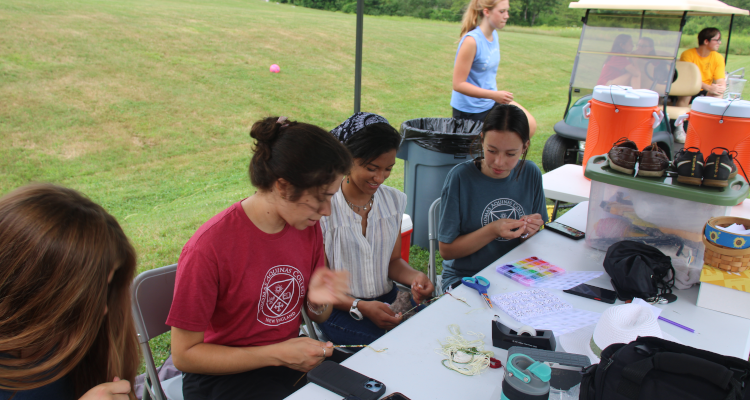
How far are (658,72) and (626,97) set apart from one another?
214 centimetres

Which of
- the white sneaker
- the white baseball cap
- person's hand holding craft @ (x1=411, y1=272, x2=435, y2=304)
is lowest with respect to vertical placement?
person's hand holding craft @ (x1=411, y1=272, x2=435, y2=304)

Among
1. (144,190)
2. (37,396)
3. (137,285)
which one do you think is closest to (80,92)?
(144,190)

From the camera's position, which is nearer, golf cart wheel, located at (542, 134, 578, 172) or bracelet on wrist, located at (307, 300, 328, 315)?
bracelet on wrist, located at (307, 300, 328, 315)

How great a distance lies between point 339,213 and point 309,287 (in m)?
0.37

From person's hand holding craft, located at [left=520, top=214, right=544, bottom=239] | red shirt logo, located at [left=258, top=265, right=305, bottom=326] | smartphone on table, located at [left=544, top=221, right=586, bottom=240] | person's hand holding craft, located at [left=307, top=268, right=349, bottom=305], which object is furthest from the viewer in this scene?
smartphone on table, located at [left=544, top=221, right=586, bottom=240]

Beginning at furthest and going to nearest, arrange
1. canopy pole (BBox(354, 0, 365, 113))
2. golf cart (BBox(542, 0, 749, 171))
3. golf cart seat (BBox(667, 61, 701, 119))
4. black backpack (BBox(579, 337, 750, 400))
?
golf cart seat (BBox(667, 61, 701, 119)), golf cart (BBox(542, 0, 749, 171)), canopy pole (BBox(354, 0, 365, 113)), black backpack (BBox(579, 337, 750, 400))

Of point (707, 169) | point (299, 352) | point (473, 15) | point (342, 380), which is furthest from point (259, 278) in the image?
point (473, 15)

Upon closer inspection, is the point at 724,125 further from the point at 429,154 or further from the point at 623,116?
the point at 429,154

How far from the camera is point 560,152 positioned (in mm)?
5062

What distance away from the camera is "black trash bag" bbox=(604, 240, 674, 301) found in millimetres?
1534

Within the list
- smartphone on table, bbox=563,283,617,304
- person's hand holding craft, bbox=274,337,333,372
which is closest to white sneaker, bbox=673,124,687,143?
smartphone on table, bbox=563,283,617,304

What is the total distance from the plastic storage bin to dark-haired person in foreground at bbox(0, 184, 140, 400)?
170cm

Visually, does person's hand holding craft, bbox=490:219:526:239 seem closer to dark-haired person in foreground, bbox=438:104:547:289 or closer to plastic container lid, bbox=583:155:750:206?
dark-haired person in foreground, bbox=438:104:547:289

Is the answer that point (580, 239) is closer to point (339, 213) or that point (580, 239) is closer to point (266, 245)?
point (339, 213)
